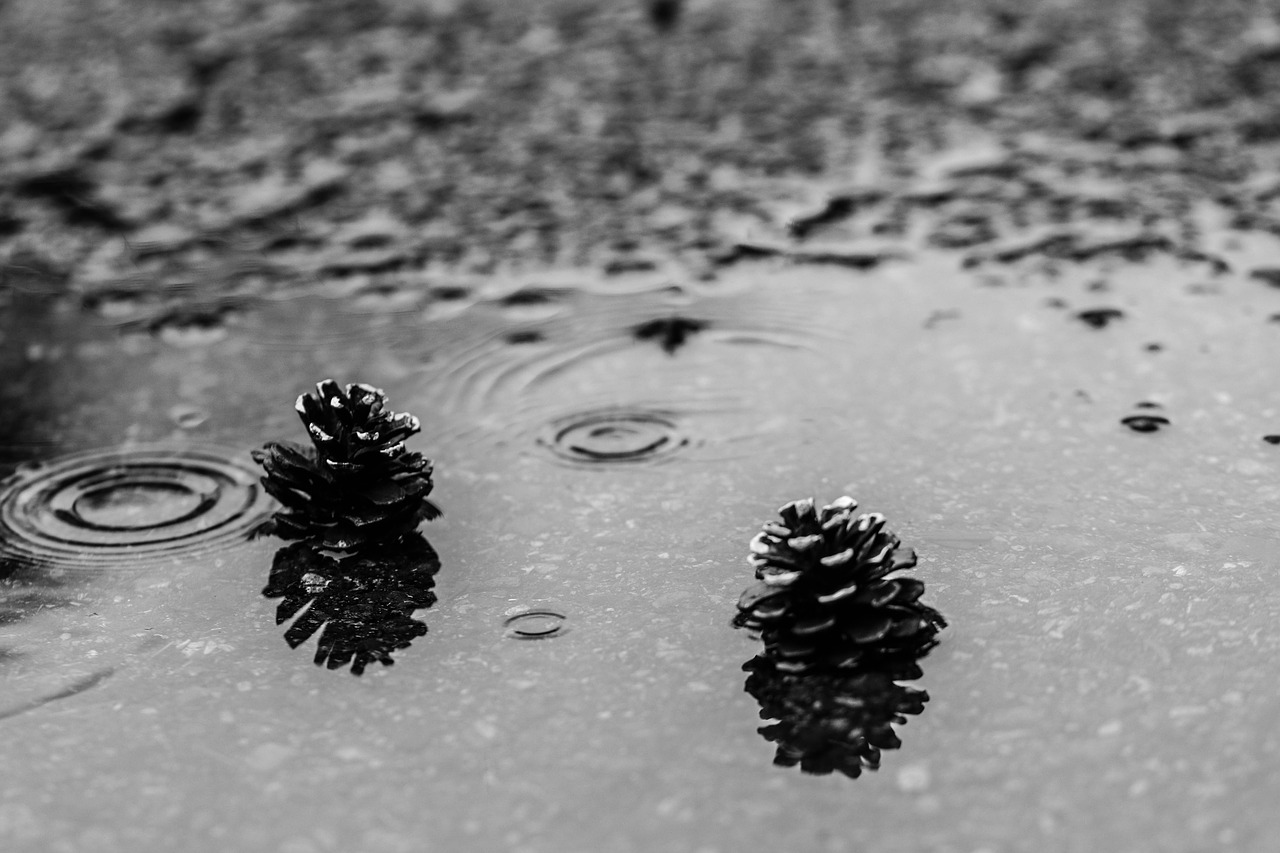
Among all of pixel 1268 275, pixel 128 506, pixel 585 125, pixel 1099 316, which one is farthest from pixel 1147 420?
pixel 585 125

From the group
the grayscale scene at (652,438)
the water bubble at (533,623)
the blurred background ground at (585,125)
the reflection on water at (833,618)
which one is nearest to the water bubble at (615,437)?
the grayscale scene at (652,438)

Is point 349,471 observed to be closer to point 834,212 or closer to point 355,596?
point 355,596

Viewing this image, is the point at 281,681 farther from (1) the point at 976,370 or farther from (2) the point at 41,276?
(2) the point at 41,276

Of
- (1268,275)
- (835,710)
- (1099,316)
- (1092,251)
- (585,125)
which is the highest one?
(585,125)

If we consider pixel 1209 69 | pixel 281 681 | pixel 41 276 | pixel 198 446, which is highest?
pixel 1209 69

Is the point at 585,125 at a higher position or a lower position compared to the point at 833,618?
higher

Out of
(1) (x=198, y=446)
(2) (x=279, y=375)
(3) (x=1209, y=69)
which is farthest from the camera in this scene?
(3) (x=1209, y=69)

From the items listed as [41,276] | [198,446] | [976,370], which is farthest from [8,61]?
[976,370]

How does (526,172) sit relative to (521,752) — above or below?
above
